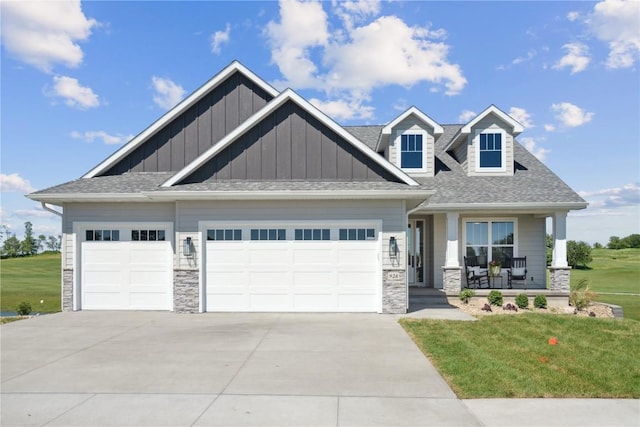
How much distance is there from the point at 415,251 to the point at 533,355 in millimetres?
8913

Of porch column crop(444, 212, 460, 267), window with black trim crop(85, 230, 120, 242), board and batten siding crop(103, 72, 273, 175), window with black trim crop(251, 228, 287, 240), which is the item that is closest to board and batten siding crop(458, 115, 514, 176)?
porch column crop(444, 212, 460, 267)

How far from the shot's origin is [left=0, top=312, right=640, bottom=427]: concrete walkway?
503 centimetres

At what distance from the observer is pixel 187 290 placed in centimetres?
1212

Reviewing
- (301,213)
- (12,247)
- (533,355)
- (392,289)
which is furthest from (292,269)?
(12,247)

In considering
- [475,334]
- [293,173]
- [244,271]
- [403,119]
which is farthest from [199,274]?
[403,119]

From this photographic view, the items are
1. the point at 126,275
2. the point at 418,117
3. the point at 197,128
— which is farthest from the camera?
the point at 418,117

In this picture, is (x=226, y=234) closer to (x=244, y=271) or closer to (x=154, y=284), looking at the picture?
(x=244, y=271)

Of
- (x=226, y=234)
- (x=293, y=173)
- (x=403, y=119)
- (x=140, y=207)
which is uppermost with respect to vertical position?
(x=403, y=119)

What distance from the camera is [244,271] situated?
39.9ft

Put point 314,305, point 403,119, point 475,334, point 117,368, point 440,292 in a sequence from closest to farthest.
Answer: point 117,368, point 475,334, point 314,305, point 440,292, point 403,119

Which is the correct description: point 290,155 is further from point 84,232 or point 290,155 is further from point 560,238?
point 560,238

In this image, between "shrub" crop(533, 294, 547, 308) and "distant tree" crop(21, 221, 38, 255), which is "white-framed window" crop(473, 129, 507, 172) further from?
"distant tree" crop(21, 221, 38, 255)

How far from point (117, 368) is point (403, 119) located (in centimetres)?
1226

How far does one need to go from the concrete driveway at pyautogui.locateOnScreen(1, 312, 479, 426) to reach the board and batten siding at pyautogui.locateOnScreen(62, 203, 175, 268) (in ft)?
9.45
